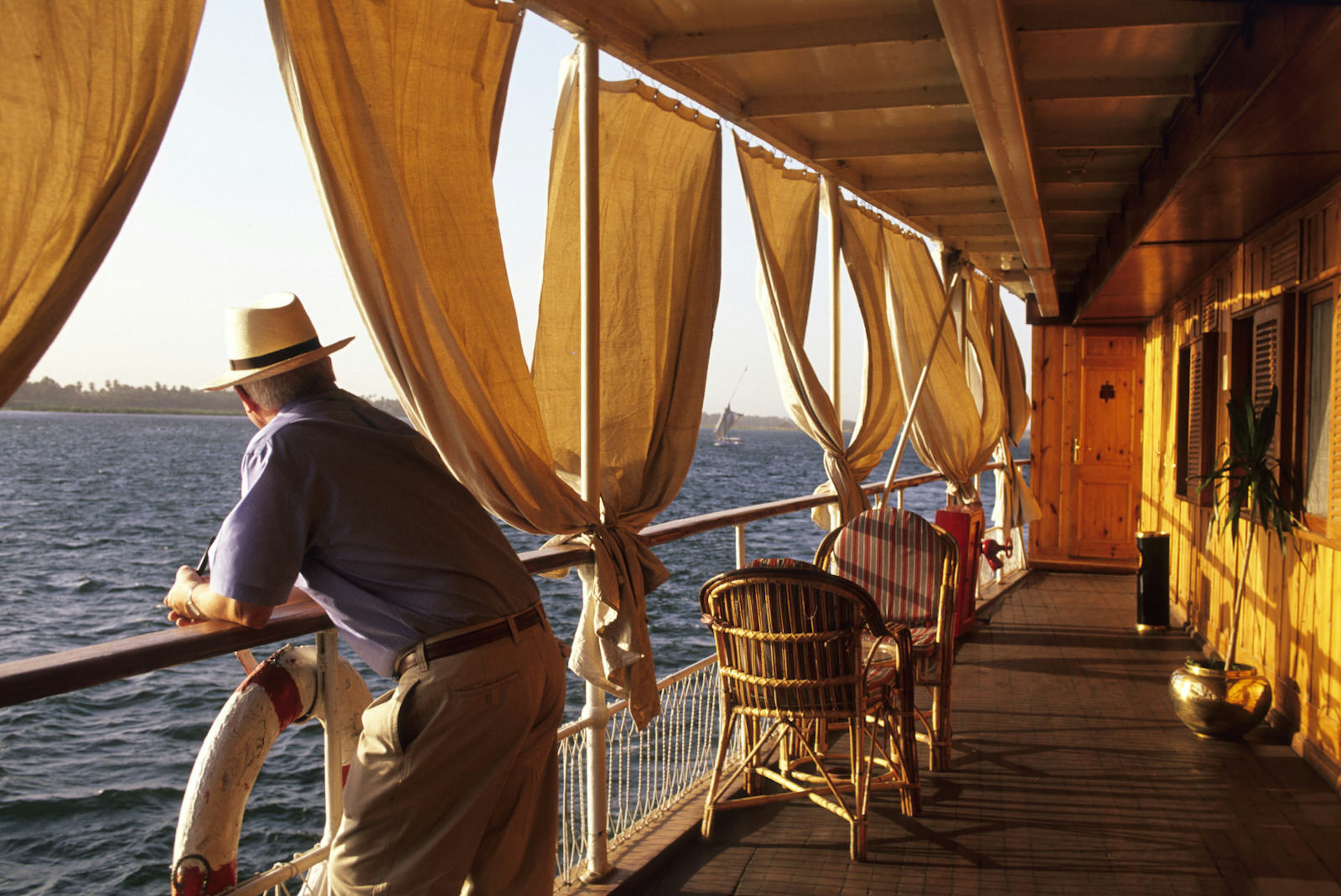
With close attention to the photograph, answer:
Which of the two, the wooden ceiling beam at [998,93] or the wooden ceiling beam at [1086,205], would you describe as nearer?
the wooden ceiling beam at [998,93]

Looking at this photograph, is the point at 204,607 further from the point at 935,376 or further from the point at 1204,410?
the point at 935,376

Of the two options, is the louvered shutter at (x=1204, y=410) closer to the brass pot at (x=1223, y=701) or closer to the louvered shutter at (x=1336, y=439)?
the brass pot at (x=1223, y=701)

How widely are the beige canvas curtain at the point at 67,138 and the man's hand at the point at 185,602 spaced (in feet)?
1.53

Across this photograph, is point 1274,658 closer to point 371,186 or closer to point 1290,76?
point 1290,76

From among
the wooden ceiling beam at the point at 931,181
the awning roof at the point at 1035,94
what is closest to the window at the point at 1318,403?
the awning roof at the point at 1035,94

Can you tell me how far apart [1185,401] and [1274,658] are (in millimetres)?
3010

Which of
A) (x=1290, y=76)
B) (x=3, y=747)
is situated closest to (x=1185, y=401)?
(x=1290, y=76)

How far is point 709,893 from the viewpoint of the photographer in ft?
9.64

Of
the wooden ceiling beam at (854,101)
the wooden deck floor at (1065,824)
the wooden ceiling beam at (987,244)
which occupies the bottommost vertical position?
the wooden deck floor at (1065,824)

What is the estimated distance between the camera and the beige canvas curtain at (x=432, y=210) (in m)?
2.09

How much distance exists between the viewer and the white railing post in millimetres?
2000

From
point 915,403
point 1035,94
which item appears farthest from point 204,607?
point 915,403

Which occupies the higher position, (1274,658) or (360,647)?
(360,647)

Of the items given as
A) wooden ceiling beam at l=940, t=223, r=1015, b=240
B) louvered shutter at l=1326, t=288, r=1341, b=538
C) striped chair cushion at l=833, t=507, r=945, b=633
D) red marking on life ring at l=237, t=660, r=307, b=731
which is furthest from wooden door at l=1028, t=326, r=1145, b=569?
red marking on life ring at l=237, t=660, r=307, b=731
